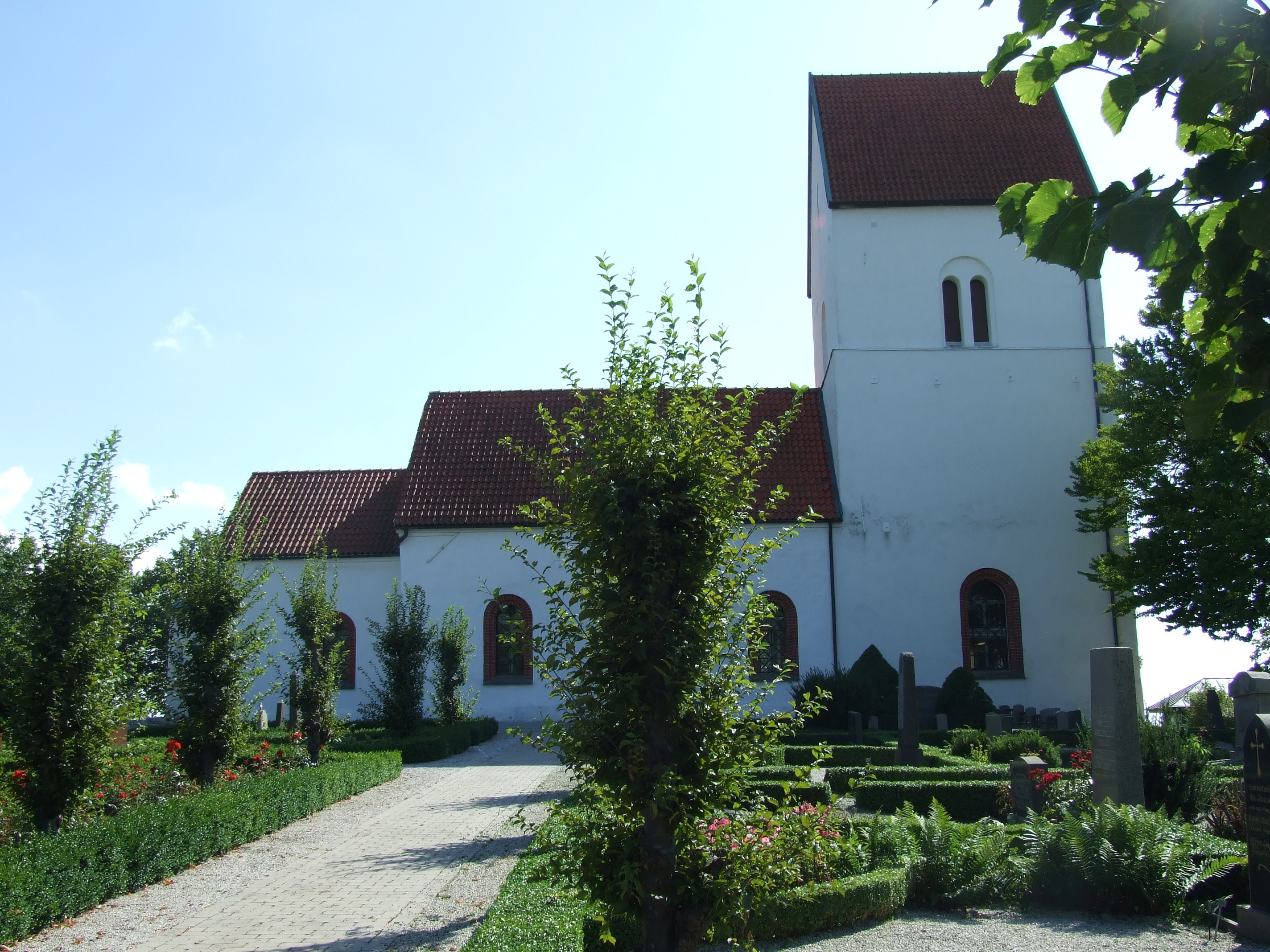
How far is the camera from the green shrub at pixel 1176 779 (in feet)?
35.2

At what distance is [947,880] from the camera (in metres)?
8.00

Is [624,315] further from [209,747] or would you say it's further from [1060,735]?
[1060,735]

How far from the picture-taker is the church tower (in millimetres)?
22438

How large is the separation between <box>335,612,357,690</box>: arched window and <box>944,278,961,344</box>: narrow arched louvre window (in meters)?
16.8

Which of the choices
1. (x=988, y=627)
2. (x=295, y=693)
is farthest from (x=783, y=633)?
(x=295, y=693)

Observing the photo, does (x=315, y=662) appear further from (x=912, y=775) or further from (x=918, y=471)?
(x=918, y=471)

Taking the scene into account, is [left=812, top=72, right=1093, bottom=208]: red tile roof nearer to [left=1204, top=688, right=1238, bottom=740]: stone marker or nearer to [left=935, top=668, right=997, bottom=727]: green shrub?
[left=935, top=668, right=997, bottom=727]: green shrub

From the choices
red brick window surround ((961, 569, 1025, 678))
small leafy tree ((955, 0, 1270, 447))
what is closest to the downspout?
red brick window surround ((961, 569, 1025, 678))

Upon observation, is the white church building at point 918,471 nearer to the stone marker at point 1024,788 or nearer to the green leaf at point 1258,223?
the stone marker at point 1024,788

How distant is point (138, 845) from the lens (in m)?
9.12

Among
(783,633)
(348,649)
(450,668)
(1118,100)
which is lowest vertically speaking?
(450,668)

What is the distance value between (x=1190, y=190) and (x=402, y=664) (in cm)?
1836

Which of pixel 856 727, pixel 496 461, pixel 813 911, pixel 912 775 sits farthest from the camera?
pixel 496 461

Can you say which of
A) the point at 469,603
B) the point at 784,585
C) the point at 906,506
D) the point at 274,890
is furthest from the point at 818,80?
the point at 274,890
